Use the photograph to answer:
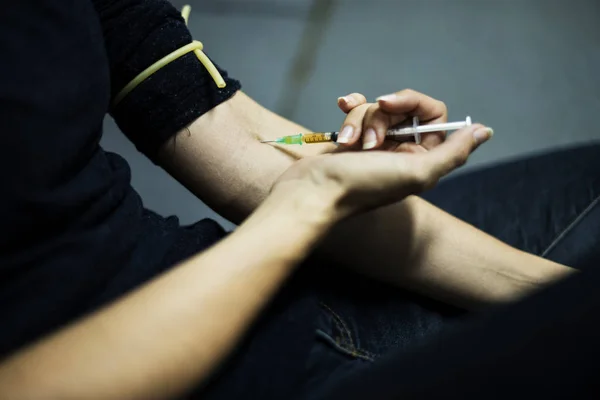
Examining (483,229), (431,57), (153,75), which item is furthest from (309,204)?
(431,57)

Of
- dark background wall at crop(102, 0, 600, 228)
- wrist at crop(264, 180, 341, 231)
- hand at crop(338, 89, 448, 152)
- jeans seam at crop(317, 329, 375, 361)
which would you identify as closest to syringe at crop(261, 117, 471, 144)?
hand at crop(338, 89, 448, 152)

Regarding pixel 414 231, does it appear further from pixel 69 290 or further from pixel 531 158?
pixel 69 290

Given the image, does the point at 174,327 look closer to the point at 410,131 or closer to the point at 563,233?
the point at 410,131

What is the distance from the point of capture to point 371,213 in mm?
695

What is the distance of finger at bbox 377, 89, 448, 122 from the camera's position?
0.61m

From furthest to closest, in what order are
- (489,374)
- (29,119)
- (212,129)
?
(212,129) → (29,119) → (489,374)

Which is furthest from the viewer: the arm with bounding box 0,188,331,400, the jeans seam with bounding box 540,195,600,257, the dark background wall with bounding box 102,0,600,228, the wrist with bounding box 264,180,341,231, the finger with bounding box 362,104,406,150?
the dark background wall with bounding box 102,0,600,228

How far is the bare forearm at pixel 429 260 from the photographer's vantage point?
691 millimetres

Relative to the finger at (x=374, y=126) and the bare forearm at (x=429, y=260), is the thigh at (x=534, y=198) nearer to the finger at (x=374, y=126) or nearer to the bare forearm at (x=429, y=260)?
the bare forearm at (x=429, y=260)

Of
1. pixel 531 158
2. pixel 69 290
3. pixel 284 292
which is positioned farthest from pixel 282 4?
pixel 69 290

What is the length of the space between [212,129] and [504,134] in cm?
97

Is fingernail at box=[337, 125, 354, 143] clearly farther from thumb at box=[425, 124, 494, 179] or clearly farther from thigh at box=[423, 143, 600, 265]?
thigh at box=[423, 143, 600, 265]

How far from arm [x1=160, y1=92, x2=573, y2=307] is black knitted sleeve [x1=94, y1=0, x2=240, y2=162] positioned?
23 millimetres

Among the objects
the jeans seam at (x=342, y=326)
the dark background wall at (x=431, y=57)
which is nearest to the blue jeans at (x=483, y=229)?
the jeans seam at (x=342, y=326)
